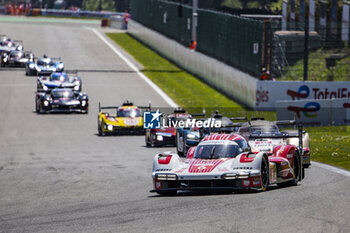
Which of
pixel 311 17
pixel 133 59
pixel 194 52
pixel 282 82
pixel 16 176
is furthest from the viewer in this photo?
pixel 133 59

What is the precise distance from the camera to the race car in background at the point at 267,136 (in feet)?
65.3

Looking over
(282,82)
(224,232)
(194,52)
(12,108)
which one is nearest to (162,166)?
(224,232)

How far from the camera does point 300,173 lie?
18.2m

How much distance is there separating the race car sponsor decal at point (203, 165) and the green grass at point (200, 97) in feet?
18.3

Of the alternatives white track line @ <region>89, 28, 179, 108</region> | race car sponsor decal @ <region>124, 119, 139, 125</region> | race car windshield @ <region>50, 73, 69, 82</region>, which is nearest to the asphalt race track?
race car sponsor decal @ <region>124, 119, 139, 125</region>

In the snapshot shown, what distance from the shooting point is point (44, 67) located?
53969mm

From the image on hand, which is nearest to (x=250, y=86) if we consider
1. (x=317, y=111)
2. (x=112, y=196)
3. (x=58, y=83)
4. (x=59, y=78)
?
(x=317, y=111)

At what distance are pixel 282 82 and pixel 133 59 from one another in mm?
29400

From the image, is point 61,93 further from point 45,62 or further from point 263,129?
point 263,129

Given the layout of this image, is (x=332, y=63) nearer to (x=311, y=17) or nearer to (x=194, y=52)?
(x=194, y=52)

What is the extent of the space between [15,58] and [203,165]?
4628 cm

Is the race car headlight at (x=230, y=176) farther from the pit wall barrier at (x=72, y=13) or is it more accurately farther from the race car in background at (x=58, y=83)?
the pit wall barrier at (x=72, y=13)

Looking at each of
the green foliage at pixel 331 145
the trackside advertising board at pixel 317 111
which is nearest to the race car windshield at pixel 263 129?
the green foliage at pixel 331 145

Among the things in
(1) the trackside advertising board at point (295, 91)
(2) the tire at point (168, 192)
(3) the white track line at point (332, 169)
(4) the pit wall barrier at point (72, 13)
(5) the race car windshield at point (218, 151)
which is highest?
(5) the race car windshield at point (218, 151)
